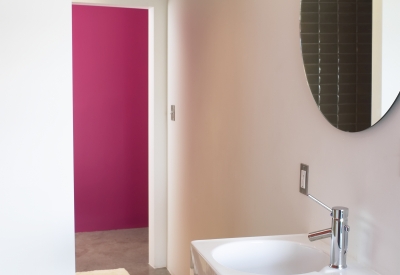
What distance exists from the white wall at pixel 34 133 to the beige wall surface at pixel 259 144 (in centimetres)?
80

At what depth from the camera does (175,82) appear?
3.78 metres

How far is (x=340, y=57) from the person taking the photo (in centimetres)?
161

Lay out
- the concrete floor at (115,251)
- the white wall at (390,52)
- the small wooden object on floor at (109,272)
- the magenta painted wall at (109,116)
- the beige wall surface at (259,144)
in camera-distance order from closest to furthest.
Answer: the white wall at (390,52)
the beige wall surface at (259,144)
the small wooden object on floor at (109,272)
the concrete floor at (115,251)
the magenta painted wall at (109,116)

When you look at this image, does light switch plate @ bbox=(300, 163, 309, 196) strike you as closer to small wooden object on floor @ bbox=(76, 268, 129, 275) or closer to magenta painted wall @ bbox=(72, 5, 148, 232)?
small wooden object on floor @ bbox=(76, 268, 129, 275)

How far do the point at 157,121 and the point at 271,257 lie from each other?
2.50 metres

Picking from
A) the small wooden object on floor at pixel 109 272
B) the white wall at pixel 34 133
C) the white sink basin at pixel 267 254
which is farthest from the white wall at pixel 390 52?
the small wooden object on floor at pixel 109 272

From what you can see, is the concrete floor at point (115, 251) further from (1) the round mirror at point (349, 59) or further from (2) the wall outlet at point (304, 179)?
(1) the round mirror at point (349, 59)

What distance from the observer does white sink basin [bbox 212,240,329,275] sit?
162cm

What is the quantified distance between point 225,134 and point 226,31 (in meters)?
0.53

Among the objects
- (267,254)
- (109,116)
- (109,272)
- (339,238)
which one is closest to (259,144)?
(267,254)

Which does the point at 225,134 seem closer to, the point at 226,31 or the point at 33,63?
the point at 226,31

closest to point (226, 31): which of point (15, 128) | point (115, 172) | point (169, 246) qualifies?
point (15, 128)

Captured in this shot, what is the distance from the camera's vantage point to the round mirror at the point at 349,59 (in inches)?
54.1

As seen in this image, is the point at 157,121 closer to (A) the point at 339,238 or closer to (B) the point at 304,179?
(B) the point at 304,179
